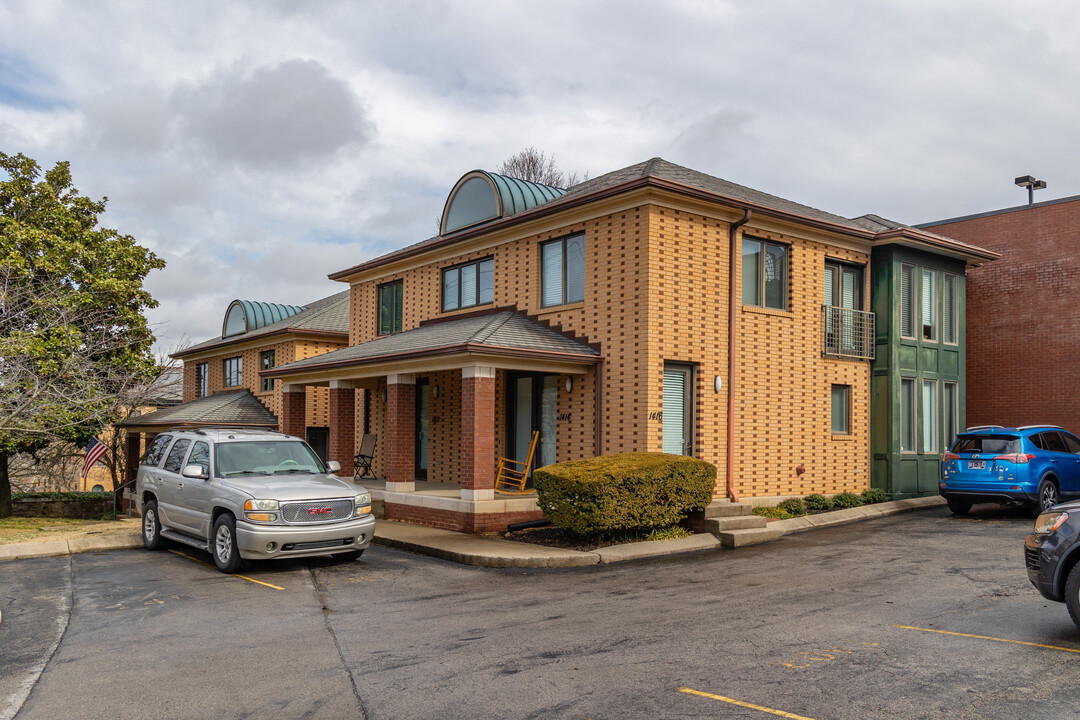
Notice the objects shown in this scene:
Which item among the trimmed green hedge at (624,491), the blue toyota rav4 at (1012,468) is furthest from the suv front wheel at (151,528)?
the blue toyota rav4 at (1012,468)

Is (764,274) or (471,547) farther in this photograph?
(764,274)

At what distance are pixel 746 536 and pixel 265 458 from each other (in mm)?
7433

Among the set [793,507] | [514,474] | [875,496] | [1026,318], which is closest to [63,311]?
[514,474]

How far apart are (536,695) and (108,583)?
22.0 feet

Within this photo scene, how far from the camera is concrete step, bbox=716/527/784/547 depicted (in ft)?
43.4

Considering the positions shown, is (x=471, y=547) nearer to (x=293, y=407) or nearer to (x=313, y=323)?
(x=293, y=407)

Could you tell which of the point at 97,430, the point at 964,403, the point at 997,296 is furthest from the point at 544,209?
the point at 97,430

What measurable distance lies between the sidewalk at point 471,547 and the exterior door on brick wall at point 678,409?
2.00 metres

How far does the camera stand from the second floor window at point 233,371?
32094 millimetres

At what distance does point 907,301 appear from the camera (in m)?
18.7

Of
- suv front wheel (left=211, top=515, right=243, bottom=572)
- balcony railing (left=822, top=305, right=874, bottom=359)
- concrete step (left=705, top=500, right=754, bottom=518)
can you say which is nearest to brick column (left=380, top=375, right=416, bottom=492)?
suv front wheel (left=211, top=515, right=243, bottom=572)

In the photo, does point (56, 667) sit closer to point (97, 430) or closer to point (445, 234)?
point (445, 234)

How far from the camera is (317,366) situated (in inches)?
718

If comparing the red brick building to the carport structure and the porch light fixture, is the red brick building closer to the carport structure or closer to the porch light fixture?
the porch light fixture
